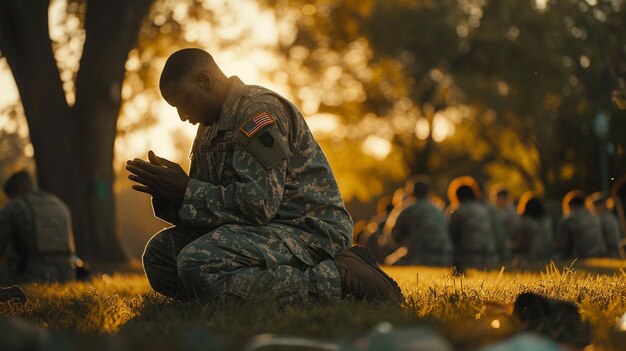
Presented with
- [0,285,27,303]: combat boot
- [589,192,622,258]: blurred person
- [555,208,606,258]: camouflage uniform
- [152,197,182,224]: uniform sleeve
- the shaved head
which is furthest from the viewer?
[589,192,622,258]: blurred person

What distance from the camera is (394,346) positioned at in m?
2.85

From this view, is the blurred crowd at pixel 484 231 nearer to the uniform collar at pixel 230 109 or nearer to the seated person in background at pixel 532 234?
the seated person in background at pixel 532 234

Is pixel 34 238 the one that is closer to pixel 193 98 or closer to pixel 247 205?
pixel 193 98

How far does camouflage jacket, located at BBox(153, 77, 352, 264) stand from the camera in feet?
17.1

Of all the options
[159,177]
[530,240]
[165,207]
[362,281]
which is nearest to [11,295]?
[165,207]

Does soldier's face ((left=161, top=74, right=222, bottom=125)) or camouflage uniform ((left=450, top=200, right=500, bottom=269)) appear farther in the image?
camouflage uniform ((left=450, top=200, right=500, bottom=269))

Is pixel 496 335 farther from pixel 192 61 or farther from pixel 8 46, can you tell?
pixel 8 46

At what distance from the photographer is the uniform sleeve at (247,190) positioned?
5.18 meters

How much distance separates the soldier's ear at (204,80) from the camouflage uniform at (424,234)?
376 inches

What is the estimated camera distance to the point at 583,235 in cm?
1778

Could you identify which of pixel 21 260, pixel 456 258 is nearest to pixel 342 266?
pixel 21 260

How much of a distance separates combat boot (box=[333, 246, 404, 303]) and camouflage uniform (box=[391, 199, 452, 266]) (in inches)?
358

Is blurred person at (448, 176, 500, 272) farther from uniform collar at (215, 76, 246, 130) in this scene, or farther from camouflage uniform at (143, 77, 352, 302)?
uniform collar at (215, 76, 246, 130)

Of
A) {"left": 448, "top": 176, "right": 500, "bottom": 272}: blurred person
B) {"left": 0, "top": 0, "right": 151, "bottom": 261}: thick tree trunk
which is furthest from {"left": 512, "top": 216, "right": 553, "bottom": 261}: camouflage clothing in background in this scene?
{"left": 0, "top": 0, "right": 151, "bottom": 261}: thick tree trunk
